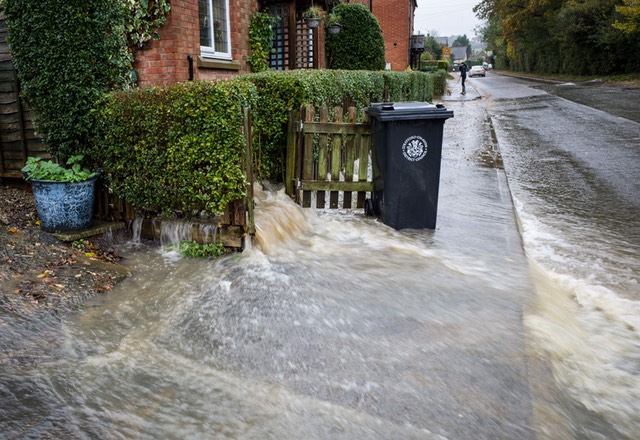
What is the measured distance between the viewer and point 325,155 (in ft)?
21.4

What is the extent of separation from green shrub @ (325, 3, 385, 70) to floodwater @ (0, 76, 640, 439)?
36.4 ft

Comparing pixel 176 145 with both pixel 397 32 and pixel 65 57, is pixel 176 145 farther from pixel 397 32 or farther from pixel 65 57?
pixel 397 32

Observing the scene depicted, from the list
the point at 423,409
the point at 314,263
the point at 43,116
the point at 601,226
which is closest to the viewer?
the point at 423,409

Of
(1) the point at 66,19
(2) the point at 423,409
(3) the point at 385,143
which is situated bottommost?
(2) the point at 423,409

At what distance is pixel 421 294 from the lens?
173 inches

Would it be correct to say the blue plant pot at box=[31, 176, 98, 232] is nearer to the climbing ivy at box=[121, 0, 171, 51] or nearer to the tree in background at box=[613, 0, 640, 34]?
the climbing ivy at box=[121, 0, 171, 51]

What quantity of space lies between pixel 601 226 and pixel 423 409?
4.44 metres

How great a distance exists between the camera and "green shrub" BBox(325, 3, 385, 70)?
1623cm

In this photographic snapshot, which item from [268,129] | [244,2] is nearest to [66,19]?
[268,129]

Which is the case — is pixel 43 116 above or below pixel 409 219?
above

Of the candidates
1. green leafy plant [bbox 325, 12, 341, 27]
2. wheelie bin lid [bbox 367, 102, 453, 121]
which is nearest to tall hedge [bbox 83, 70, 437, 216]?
wheelie bin lid [bbox 367, 102, 453, 121]

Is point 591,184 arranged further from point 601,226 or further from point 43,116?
point 43,116

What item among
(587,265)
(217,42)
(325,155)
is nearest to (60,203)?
(325,155)

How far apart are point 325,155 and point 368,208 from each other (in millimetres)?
805
